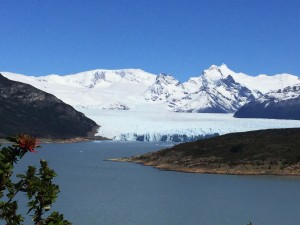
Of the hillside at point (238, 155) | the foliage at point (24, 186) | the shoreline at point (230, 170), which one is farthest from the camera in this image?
the hillside at point (238, 155)

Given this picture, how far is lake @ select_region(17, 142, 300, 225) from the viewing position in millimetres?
68188

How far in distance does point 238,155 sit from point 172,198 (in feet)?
180

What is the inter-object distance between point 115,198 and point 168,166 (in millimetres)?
59434

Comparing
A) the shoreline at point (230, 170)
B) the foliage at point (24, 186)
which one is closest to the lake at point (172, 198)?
the shoreline at point (230, 170)

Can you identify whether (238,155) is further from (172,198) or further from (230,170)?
(172,198)

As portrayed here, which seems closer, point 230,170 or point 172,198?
point 172,198

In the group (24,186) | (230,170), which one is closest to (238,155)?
(230,170)

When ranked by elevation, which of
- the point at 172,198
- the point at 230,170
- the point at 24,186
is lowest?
the point at 172,198

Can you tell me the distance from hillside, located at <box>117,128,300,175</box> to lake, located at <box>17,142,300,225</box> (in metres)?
8.08

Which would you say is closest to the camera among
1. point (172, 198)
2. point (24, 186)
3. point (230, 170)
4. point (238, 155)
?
point (24, 186)

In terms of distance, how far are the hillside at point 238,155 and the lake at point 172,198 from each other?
26.5ft

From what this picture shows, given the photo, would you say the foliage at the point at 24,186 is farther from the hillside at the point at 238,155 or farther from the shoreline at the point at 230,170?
the hillside at the point at 238,155

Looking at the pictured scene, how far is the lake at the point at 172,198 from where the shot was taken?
6819 cm

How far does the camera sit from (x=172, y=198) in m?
88.4
